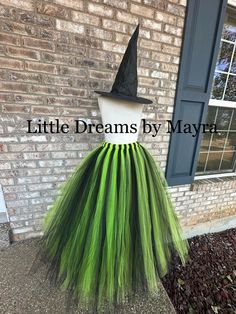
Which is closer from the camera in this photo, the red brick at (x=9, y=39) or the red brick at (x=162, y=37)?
the red brick at (x=9, y=39)

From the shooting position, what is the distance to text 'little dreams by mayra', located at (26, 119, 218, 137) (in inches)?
37.1

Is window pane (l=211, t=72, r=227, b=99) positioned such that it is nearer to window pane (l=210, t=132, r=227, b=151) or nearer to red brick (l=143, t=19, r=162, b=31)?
window pane (l=210, t=132, r=227, b=151)

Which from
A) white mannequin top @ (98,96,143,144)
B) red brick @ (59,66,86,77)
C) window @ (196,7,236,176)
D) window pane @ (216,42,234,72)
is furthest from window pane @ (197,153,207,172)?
red brick @ (59,66,86,77)

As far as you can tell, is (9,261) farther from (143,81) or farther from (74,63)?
(143,81)

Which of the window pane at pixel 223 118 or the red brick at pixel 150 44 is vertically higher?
the red brick at pixel 150 44

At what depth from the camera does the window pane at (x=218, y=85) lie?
1899 millimetres

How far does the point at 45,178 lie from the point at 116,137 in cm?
82

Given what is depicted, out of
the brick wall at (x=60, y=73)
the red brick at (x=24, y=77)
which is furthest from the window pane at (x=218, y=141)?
the red brick at (x=24, y=77)

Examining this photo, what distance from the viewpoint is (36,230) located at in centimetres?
158

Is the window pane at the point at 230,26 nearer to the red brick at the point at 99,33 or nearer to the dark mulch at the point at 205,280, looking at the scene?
the red brick at the point at 99,33

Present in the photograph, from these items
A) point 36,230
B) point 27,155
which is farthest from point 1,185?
point 36,230

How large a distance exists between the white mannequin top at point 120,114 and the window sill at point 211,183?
1410 mm

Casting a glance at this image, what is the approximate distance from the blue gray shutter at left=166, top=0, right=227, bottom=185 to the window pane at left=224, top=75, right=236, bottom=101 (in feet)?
1.44

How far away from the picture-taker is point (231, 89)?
6.51 feet
